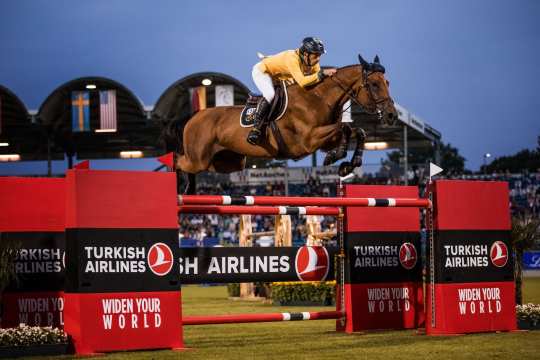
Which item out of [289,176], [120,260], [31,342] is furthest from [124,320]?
[289,176]

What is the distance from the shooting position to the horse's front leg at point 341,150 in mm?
8492

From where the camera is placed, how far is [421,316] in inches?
418

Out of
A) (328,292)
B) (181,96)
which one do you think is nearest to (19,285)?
(328,292)

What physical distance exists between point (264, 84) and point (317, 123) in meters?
0.74

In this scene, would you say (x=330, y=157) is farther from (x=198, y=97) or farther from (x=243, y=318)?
(x=198, y=97)

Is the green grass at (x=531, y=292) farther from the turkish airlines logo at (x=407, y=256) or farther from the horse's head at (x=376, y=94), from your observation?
the horse's head at (x=376, y=94)

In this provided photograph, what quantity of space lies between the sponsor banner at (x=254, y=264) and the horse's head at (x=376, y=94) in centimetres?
181

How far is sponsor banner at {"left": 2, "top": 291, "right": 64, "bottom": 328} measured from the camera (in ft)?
28.8

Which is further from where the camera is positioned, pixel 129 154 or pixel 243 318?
pixel 129 154

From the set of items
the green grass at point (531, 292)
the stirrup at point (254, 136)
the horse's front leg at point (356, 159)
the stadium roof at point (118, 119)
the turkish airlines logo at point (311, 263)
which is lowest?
the green grass at point (531, 292)

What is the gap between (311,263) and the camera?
380 inches

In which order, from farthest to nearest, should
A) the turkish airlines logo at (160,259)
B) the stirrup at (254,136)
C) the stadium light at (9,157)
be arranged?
the stadium light at (9,157) → the stirrup at (254,136) → the turkish airlines logo at (160,259)

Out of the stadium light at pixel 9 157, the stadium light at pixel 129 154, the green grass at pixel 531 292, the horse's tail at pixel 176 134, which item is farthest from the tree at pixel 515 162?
the horse's tail at pixel 176 134

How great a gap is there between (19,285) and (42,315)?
37cm
